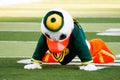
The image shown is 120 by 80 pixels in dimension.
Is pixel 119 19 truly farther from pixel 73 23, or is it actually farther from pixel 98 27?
pixel 73 23

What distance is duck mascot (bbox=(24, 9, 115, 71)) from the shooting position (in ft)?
20.5

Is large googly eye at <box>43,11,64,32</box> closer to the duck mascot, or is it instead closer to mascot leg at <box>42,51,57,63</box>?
the duck mascot

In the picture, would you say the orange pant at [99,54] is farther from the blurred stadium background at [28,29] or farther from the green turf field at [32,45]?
the blurred stadium background at [28,29]

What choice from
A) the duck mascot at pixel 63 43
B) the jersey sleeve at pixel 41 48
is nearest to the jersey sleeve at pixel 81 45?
the duck mascot at pixel 63 43

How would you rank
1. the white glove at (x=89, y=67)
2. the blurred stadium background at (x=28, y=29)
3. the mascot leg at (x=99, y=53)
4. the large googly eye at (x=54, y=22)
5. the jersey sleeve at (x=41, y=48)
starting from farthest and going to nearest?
the blurred stadium background at (x=28, y=29)
the mascot leg at (x=99, y=53)
the jersey sleeve at (x=41, y=48)
the white glove at (x=89, y=67)
the large googly eye at (x=54, y=22)

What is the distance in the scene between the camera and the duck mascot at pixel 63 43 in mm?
6246

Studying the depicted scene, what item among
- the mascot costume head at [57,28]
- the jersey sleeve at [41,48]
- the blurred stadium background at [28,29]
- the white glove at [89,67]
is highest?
the mascot costume head at [57,28]

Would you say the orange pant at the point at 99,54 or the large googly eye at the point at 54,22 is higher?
the large googly eye at the point at 54,22

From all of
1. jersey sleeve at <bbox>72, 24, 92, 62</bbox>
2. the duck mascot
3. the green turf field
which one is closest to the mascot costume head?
the duck mascot

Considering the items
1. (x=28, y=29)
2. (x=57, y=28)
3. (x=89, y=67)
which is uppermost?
(x=57, y=28)

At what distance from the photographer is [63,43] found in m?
6.37

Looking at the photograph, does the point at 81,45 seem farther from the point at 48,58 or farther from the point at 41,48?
the point at 48,58

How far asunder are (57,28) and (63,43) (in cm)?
24

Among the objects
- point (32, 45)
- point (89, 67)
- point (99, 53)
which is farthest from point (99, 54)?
point (32, 45)
